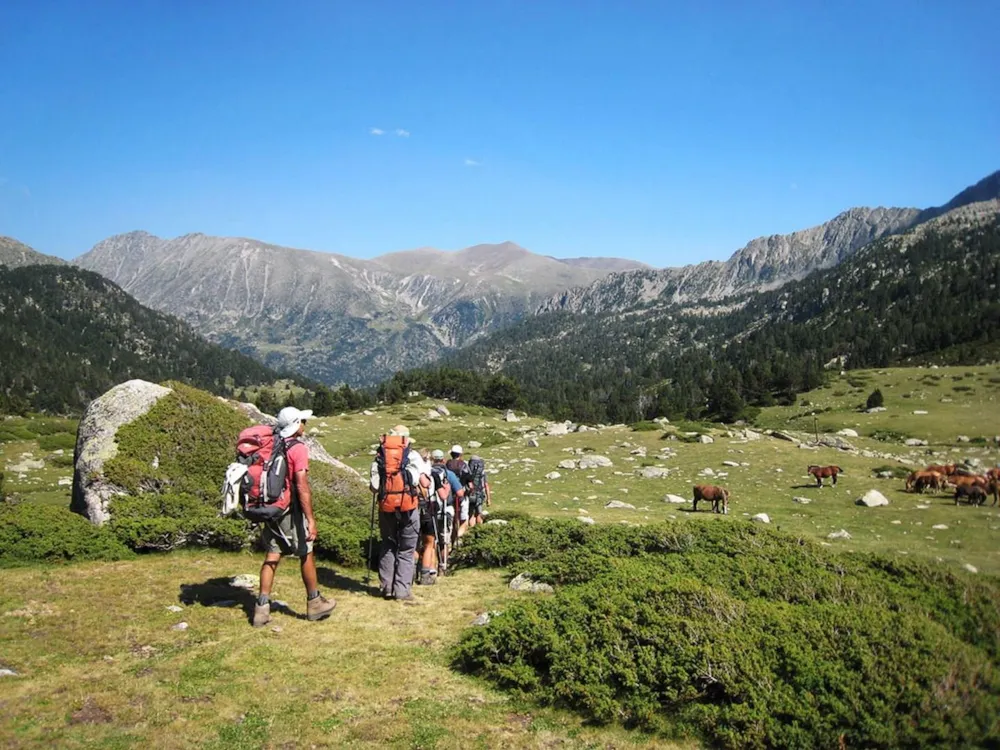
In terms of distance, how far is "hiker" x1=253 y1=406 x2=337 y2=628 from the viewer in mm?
9289

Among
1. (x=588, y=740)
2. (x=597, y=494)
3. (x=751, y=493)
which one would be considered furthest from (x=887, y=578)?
(x=751, y=493)

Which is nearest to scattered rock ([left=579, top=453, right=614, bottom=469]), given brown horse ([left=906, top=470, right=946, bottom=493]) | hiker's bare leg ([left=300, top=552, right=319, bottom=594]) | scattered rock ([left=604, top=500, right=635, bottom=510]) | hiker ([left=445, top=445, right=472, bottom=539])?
scattered rock ([left=604, top=500, right=635, bottom=510])

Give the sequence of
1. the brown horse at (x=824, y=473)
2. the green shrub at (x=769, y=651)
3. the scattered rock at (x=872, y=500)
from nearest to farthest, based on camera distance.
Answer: the green shrub at (x=769, y=651), the scattered rock at (x=872, y=500), the brown horse at (x=824, y=473)

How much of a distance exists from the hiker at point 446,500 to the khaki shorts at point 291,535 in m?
3.59

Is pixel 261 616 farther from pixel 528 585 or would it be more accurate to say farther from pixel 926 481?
pixel 926 481

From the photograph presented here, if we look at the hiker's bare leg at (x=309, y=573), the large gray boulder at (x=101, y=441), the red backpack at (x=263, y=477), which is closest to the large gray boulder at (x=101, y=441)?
the large gray boulder at (x=101, y=441)

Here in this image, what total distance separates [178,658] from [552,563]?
6653mm

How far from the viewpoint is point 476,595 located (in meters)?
11.3

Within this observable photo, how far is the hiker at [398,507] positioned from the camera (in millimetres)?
10859

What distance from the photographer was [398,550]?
11031mm

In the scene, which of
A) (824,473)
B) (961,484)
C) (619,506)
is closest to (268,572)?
(619,506)

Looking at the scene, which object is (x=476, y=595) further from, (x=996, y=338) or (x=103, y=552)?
(x=996, y=338)

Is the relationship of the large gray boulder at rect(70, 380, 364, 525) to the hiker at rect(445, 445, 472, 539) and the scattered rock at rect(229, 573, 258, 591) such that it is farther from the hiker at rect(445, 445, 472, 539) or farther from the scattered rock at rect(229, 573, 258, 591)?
the scattered rock at rect(229, 573, 258, 591)

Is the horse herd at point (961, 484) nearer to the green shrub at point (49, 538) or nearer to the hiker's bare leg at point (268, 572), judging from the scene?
the hiker's bare leg at point (268, 572)
